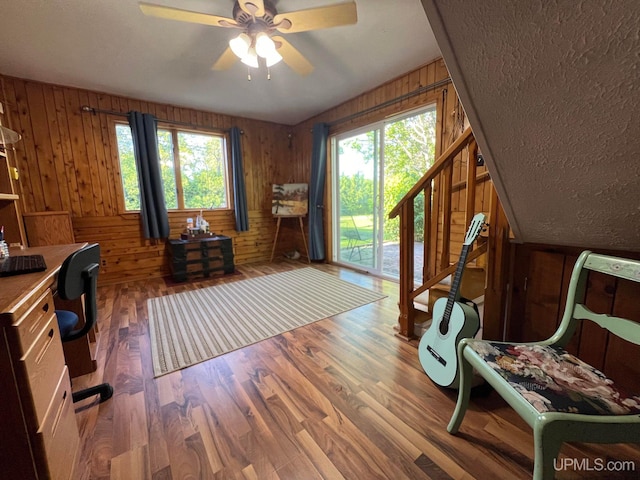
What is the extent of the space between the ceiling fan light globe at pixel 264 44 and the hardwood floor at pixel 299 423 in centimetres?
219

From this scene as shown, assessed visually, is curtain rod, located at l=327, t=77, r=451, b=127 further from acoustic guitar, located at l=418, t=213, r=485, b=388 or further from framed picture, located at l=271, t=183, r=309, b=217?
acoustic guitar, located at l=418, t=213, r=485, b=388

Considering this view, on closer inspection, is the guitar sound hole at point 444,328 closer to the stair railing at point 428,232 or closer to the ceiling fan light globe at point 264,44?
the stair railing at point 428,232

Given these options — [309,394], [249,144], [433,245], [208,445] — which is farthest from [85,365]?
[249,144]

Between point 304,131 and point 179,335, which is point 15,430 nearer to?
point 179,335

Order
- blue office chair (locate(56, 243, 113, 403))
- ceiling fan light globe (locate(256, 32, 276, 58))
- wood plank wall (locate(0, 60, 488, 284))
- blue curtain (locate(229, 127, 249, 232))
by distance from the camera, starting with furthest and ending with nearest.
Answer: blue curtain (locate(229, 127, 249, 232)) < wood plank wall (locate(0, 60, 488, 284)) < ceiling fan light globe (locate(256, 32, 276, 58)) < blue office chair (locate(56, 243, 113, 403))

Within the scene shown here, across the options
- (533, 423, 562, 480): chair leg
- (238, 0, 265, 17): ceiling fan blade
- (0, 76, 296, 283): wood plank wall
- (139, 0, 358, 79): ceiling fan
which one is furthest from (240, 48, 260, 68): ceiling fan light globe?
(533, 423, 562, 480): chair leg

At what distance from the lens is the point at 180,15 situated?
170 centimetres

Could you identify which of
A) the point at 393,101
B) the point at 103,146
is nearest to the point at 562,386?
the point at 393,101

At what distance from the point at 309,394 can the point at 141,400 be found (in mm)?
926

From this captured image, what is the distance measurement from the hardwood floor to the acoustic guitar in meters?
0.11

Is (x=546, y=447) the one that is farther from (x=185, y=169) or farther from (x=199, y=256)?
(x=185, y=169)

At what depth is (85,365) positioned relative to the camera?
1.65 meters

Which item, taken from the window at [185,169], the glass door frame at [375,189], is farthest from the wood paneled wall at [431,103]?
the window at [185,169]

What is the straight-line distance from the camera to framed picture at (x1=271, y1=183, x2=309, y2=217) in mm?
4586
